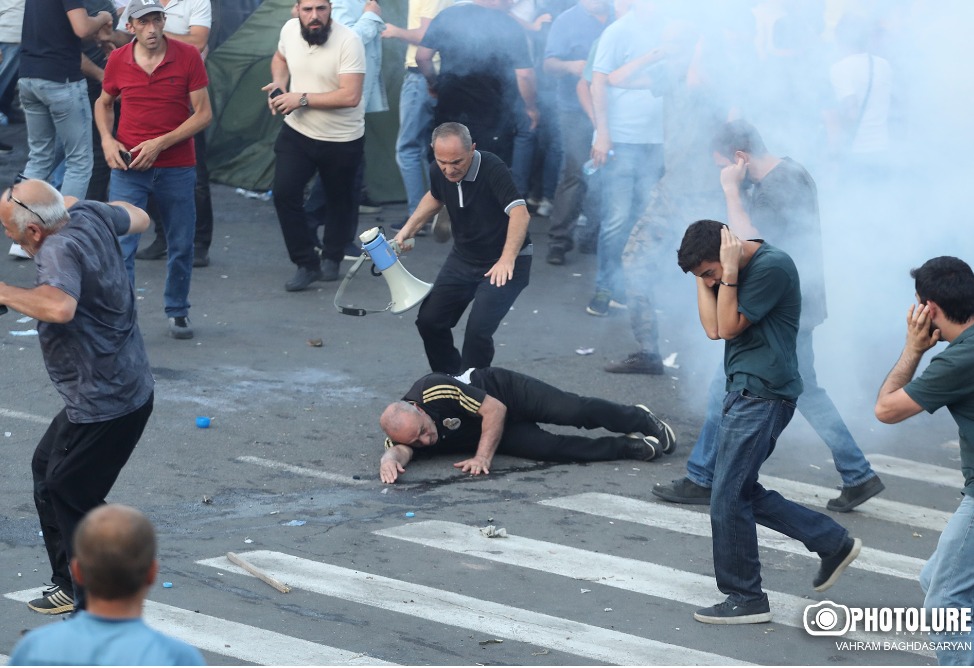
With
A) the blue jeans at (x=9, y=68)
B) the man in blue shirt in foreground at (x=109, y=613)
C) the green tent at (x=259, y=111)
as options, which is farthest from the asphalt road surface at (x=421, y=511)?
the green tent at (x=259, y=111)

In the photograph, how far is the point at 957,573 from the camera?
421 cm

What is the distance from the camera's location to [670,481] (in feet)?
22.0

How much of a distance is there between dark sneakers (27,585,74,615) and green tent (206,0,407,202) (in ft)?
27.0

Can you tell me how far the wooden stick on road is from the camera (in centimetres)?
513

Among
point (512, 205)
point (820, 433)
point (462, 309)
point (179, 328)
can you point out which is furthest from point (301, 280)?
point (820, 433)

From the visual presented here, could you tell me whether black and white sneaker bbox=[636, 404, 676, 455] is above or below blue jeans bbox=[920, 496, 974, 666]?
below

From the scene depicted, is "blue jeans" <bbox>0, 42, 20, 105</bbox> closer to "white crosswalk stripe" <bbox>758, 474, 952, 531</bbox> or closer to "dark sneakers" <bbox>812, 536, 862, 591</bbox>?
"white crosswalk stripe" <bbox>758, 474, 952, 531</bbox>

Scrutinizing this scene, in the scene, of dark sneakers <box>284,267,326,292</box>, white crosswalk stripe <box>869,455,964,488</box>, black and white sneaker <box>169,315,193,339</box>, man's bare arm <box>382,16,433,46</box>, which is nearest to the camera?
white crosswalk stripe <box>869,455,964,488</box>

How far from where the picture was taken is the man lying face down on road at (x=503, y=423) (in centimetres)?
669

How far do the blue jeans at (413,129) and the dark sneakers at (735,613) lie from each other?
6.44 meters

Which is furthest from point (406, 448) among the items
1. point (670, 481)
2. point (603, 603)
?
point (603, 603)

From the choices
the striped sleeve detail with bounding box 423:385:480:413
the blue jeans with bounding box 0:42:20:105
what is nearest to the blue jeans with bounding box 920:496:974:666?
the striped sleeve detail with bounding box 423:385:480:413

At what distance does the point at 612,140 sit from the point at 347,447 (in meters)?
3.80

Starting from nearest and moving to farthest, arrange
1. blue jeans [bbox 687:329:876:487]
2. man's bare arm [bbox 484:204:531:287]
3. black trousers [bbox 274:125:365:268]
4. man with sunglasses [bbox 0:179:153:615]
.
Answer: man with sunglasses [bbox 0:179:153:615] < blue jeans [bbox 687:329:876:487] < man's bare arm [bbox 484:204:531:287] < black trousers [bbox 274:125:365:268]
